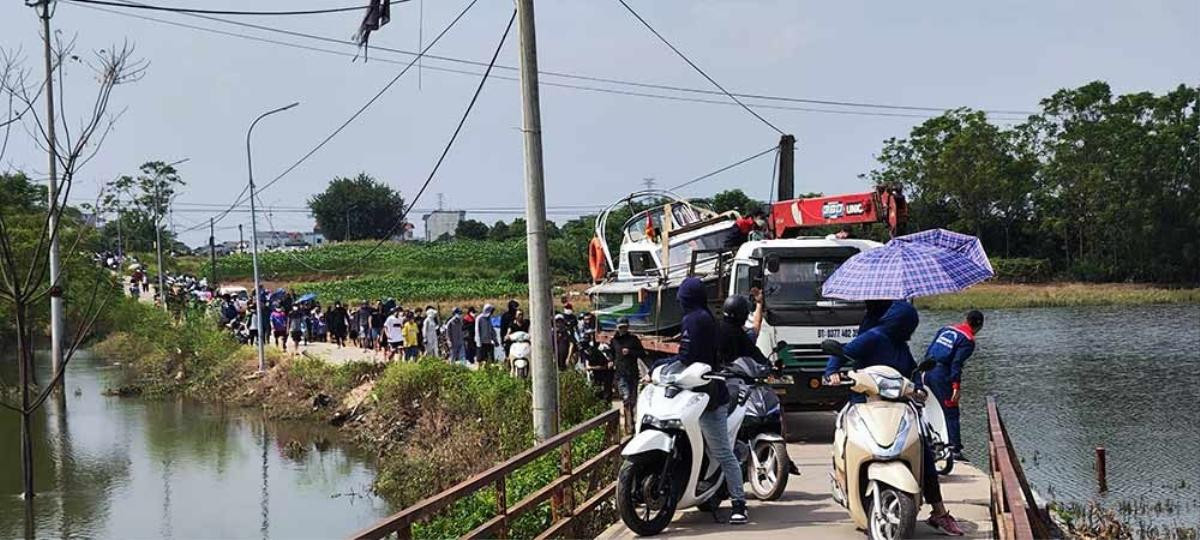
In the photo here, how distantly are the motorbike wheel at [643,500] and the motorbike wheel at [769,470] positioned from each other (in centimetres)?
142

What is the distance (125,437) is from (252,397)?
5124mm

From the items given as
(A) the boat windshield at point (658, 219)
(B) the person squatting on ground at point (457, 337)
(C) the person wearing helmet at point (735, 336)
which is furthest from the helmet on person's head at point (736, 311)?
(B) the person squatting on ground at point (457, 337)

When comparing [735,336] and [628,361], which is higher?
[735,336]

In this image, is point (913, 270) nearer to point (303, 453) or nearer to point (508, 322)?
point (508, 322)

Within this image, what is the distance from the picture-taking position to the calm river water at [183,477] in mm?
17172

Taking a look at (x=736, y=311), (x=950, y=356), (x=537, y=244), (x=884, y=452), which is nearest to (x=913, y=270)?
(x=736, y=311)

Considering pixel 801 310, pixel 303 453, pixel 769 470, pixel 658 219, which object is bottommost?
pixel 303 453

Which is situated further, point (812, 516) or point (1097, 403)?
point (1097, 403)

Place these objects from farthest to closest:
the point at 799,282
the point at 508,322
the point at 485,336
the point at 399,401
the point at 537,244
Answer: the point at 485,336 → the point at 508,322 → the point at 399,401 → the point at 799,282 → the point at 537,244

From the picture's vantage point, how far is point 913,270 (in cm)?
894

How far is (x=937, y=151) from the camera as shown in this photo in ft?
242

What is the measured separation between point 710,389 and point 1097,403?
2084 centimetres

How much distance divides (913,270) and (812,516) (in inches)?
81.4

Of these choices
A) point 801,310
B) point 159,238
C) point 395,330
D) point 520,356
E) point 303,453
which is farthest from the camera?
point 159,238
